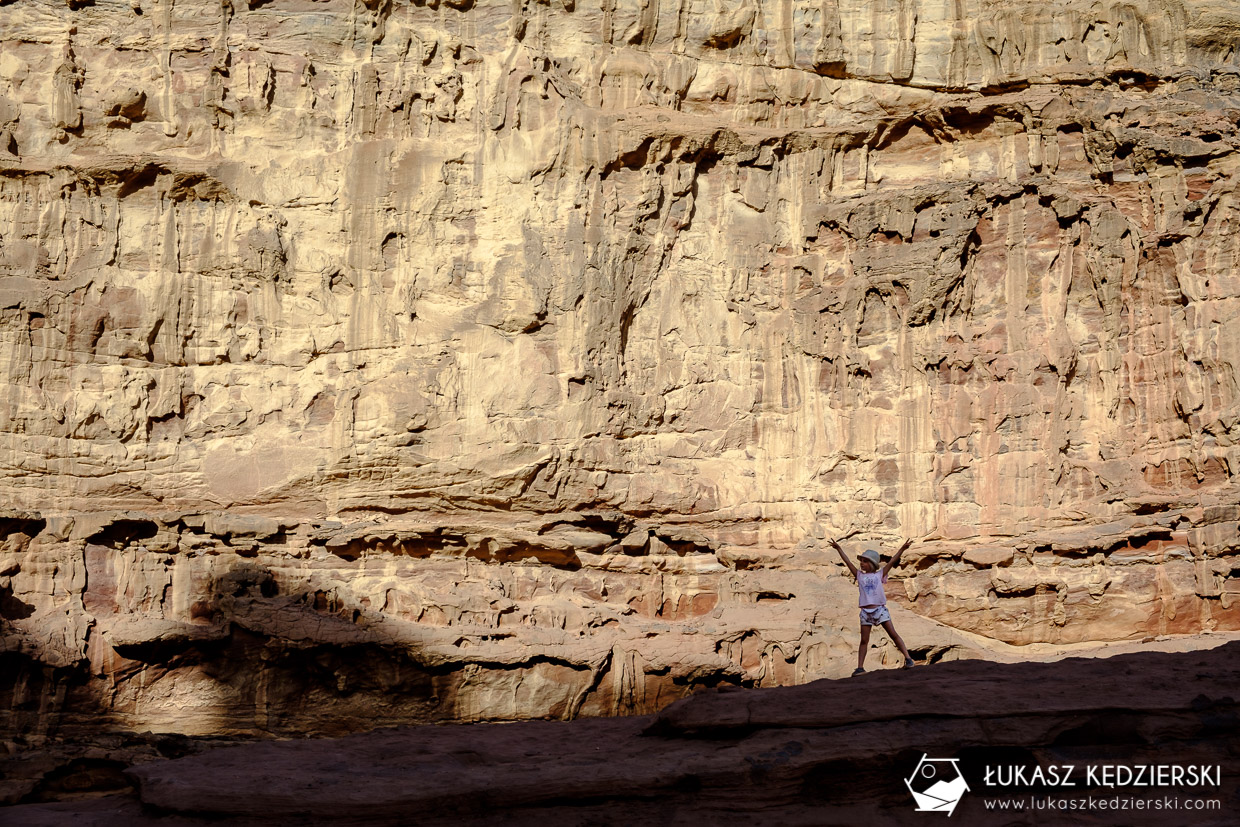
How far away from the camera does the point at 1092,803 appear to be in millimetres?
6430

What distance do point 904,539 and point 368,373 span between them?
8.40 m

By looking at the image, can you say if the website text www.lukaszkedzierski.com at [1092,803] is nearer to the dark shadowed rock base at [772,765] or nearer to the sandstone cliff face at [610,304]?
the dark shadowed rock base at [772,765]

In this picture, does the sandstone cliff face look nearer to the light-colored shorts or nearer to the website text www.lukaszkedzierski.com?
the light-colored shorts

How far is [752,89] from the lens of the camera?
17.4m

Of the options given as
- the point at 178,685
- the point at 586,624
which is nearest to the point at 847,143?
the point at 586,624

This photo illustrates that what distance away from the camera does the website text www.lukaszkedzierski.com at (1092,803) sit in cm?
633

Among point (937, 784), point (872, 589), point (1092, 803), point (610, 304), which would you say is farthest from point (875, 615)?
point (610, 304)

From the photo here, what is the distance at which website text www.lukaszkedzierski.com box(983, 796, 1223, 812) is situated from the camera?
20.8 feet

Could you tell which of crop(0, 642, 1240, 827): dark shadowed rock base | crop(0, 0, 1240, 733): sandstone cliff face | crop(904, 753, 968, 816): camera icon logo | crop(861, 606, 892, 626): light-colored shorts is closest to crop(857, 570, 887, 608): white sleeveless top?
crop(861, 606, 892, 626): light-colored shorts

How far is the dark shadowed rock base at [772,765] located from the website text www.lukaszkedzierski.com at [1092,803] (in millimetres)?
18

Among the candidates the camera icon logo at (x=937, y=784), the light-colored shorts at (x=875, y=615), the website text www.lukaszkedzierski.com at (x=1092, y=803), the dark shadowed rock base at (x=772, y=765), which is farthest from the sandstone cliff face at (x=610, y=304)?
the website text www.lukaszkedzierski.com at (x=1092, y=803)

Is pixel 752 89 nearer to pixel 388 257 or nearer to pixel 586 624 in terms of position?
pixel 388 257

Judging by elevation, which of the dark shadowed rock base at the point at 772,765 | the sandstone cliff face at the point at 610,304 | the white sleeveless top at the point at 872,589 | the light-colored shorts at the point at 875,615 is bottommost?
the dark shadowed rock base at the point at 772,765

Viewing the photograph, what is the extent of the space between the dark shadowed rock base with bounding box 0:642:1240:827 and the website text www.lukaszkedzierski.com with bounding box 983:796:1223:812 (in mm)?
18
